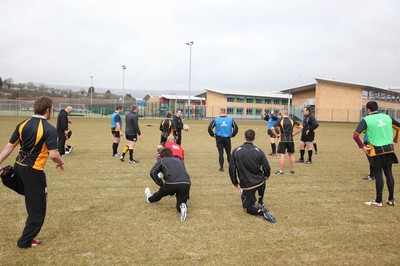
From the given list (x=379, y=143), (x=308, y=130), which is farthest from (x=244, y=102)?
(x=379, y=143)

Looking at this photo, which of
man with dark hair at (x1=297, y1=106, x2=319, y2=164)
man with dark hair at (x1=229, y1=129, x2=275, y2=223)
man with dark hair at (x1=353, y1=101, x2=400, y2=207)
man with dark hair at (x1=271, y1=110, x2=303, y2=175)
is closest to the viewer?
man with dark hair at (x1=229, y1=129, x2=275, y2=223)

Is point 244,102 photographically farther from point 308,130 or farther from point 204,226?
point 204,226

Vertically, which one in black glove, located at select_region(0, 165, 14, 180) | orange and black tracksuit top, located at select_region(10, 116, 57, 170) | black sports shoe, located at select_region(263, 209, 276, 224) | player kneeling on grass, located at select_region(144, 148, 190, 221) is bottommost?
black sports shoe, located at select_region(263, 209, 276, 224)

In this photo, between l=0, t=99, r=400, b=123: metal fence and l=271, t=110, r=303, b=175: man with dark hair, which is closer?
l=271, t=110, r=303, b=175: man with dark hair

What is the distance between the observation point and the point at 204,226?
16.3ft

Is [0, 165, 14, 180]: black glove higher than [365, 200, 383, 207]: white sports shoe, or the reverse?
[0, 165, 14, 180]: black glove

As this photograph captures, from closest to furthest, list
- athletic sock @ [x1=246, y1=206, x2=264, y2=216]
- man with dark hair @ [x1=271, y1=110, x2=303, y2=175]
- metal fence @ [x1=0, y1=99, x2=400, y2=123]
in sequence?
athletic sock @ [x1=246, y1=206, x2=264, y2=216]
man with dark hair @ [x1=271, y1=110, x2=303, y2=175]
metal fence @ [x1=0, y1=99, x2=400, y2=123]

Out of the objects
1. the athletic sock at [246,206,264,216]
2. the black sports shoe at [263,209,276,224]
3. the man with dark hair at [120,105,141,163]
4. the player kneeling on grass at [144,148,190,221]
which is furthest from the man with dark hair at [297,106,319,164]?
the player kneeling on grass at [144,148,190,221]

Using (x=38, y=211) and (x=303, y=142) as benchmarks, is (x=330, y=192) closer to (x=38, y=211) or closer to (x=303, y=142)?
(x=303, y=142)

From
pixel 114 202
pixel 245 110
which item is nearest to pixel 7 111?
pixel 245 110

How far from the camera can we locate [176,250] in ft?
13.5

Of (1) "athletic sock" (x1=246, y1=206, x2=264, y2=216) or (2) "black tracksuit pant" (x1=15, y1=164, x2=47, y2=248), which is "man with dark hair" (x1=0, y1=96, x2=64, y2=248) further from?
(1) "athletic sock" (x1=246, y1=206, x2=264, y2=216)

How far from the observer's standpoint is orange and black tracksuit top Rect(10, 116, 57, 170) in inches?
155

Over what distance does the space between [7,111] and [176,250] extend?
4858cm
